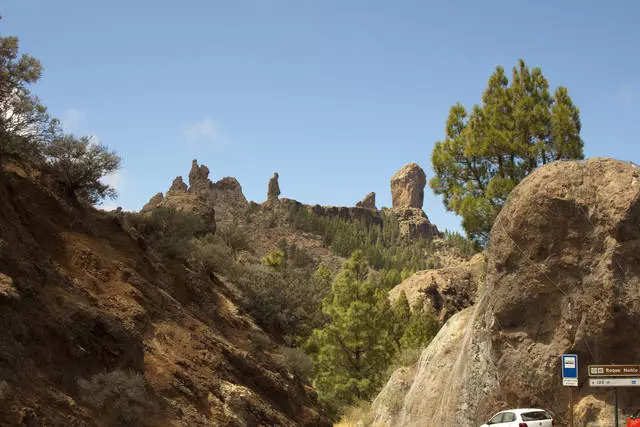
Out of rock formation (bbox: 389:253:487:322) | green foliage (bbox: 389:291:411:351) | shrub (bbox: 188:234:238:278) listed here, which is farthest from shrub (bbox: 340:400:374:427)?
rock formation (bbox: 389:253:487:322)

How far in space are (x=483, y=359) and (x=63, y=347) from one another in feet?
41.6

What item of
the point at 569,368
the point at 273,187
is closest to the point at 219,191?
the point at 273,187

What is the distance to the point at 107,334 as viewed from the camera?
1594 cm

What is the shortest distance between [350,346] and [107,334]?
21.6m

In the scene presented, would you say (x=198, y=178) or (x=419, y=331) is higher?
(x=198, y=178)

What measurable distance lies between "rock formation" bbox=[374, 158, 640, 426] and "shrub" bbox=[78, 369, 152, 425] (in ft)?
34.6

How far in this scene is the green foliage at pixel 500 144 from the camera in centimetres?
2959

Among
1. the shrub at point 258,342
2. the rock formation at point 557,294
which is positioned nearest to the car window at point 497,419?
the rock formation at point 557,294

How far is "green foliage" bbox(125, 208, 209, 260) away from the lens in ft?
88.2

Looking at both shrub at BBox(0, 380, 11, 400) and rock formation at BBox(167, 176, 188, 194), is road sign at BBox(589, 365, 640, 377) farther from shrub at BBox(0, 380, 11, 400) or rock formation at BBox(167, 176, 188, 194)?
rock formation at BBox(167, 176, 188, 194)

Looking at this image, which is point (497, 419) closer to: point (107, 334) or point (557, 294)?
point (557, 294)

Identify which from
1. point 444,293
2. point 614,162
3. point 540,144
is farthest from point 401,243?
point 614,162

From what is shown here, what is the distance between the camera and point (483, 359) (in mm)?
Answer: 20250

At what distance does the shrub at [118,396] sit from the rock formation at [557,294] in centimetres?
1053
